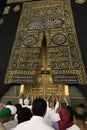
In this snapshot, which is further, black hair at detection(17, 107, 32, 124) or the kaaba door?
the kaaba door

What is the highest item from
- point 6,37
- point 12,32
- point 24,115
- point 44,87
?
point 12,32

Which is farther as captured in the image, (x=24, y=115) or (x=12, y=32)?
(x=12, y=32)

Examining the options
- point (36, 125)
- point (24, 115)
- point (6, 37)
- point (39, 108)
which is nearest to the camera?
point (36, 125)

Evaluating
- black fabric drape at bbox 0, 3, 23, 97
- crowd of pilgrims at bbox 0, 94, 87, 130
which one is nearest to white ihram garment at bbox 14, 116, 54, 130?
crowd of pilgrims at bbox 0, 94, 87, 130

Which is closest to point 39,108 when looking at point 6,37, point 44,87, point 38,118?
point 38,118

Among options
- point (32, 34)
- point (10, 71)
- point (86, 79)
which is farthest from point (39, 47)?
point (86, 79)

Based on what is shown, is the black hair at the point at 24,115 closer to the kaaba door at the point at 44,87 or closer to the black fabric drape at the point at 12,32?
the black fabric drape at the point at 12,32

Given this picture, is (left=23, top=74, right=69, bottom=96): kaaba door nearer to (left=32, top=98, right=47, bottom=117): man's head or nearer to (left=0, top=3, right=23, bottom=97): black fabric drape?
(left=0, top=3, right=23, bottom=97): black fabric drape

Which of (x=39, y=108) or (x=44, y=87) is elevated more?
(x=44, y=87)

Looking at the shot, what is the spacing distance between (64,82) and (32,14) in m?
3.19

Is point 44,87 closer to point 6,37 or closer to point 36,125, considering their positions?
point 6,37

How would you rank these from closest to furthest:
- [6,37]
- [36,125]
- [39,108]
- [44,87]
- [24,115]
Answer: [36,125], [39,108], [24,115], [44,87], [6,37]

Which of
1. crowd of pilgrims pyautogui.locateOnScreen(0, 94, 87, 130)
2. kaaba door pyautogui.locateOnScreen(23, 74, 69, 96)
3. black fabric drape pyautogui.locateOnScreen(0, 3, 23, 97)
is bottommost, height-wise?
crowd of pilgrims pyautogui.locateOnScreen(0, 94, 87, 130)

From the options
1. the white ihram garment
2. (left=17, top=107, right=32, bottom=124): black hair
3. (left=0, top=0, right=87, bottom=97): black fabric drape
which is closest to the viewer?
the white ihram garment
